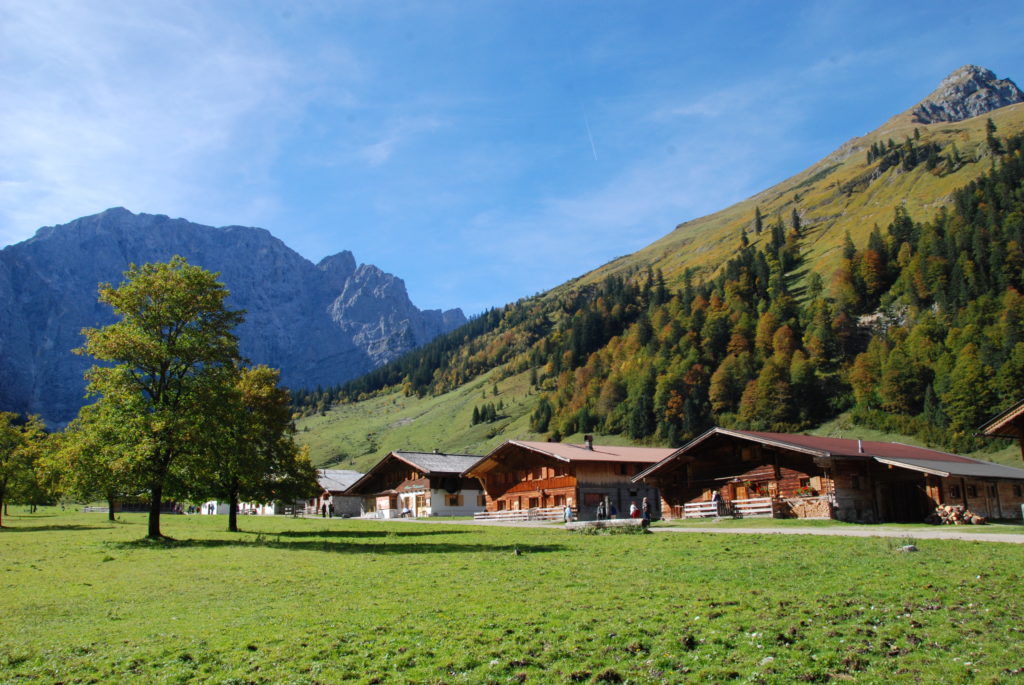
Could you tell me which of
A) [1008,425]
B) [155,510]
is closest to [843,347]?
[1008,425]

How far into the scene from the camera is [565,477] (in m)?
61.6

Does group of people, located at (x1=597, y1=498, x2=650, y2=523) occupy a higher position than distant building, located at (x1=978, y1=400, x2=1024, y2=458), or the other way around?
distant building, located at (x1=978, y1=400, x2=1024, y2=458)

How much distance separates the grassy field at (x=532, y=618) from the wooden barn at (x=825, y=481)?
20.1m

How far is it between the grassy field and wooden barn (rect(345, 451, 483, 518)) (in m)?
52.6

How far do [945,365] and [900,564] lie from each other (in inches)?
4634

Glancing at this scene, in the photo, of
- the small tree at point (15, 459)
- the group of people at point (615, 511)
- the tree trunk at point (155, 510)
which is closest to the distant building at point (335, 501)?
the small tree at point (15, 459)

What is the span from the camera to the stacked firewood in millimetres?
38094

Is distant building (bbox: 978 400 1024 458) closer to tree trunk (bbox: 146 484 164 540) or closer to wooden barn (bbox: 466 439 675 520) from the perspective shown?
wooden barn (bbox: 466 439 675 520)

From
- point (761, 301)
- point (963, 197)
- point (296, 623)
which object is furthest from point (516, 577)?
point (963, 197)

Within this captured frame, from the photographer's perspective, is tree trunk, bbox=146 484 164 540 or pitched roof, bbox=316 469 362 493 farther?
pitched roof, bbox=316 469 362 493

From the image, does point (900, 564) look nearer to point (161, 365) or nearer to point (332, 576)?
point (332, 576)

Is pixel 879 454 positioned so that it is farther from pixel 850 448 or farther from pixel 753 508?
pixel 753 508

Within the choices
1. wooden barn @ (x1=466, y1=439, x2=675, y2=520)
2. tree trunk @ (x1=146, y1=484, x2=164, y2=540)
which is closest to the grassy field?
tree trunk @ (x1=146, y1=484, x2=164, y2=540)

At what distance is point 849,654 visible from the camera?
31.7 feet
